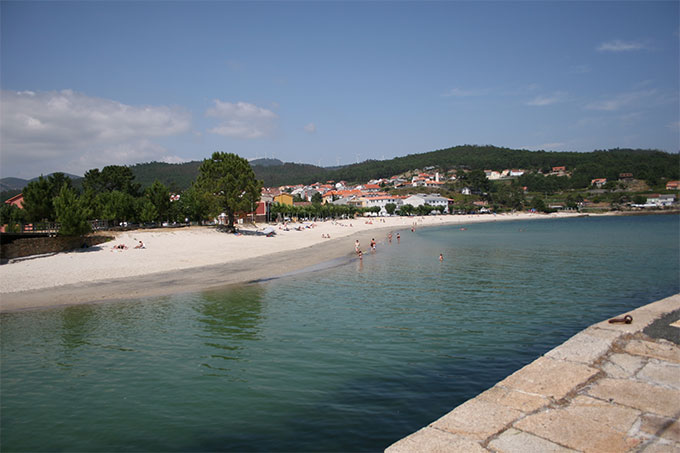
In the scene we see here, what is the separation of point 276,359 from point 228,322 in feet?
16.9

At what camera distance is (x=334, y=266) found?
33938mm

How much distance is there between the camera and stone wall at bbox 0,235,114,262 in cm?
2838

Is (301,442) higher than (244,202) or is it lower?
lower

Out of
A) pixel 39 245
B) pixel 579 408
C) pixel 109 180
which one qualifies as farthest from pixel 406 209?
pixel 579 408

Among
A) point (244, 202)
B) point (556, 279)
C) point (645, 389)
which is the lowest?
point (556, 279)

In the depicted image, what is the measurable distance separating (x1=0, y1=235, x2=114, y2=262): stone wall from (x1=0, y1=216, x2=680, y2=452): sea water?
44.3 ft

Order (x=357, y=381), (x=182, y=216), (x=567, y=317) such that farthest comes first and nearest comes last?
(x=182, y=216) < (x=567, y=317) < (x=357, y=381)

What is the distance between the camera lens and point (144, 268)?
29141mm

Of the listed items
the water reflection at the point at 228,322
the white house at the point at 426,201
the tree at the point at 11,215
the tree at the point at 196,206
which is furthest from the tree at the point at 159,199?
the white house at the point at 426,201

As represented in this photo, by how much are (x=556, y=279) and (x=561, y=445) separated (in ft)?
76.6

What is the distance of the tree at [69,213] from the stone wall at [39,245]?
748 millimetres

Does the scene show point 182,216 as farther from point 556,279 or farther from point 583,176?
point 583,176

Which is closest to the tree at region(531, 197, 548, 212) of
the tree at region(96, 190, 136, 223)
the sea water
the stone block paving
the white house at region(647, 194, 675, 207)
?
the white house at region(647, 194, 675, 207)

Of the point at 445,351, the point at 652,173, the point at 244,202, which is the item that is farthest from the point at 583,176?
the point at 445,351
